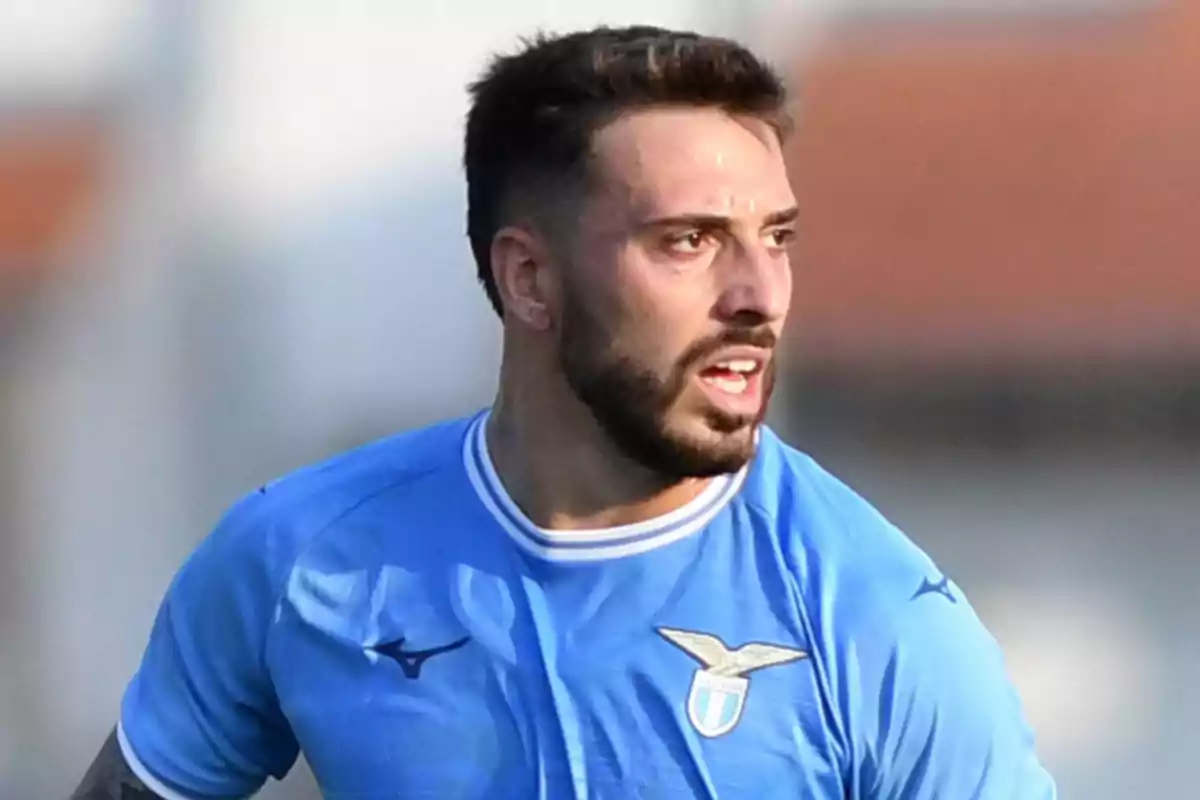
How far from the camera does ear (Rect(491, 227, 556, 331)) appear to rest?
0.97 m

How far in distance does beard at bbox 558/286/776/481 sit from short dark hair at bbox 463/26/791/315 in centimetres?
11

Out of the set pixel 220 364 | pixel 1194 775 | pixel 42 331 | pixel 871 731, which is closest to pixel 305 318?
pixel 220 364

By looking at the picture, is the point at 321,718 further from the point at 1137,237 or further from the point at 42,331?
the point at 1137,237

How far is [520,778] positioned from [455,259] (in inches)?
22.1

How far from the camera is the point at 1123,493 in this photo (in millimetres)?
1269

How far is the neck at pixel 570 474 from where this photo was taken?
96 cm

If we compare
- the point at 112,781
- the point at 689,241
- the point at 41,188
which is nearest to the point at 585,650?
the point at 689,241

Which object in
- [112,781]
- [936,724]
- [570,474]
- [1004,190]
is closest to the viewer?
[936,724]

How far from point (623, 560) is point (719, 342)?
171mm

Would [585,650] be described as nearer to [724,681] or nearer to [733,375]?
[724,681]

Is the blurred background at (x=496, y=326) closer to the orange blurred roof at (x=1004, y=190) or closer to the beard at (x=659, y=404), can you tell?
the orange blurred roof at (x=1004, y=190)

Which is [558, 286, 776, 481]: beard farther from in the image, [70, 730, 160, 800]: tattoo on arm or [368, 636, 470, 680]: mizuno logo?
[70, 730, 160, 800]: tattoo on arm

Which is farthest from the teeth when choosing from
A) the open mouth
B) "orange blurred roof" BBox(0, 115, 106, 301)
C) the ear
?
"orange blurred roof" BBox(0, 115, 106, 301)

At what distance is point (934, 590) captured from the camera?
3.05 ft
